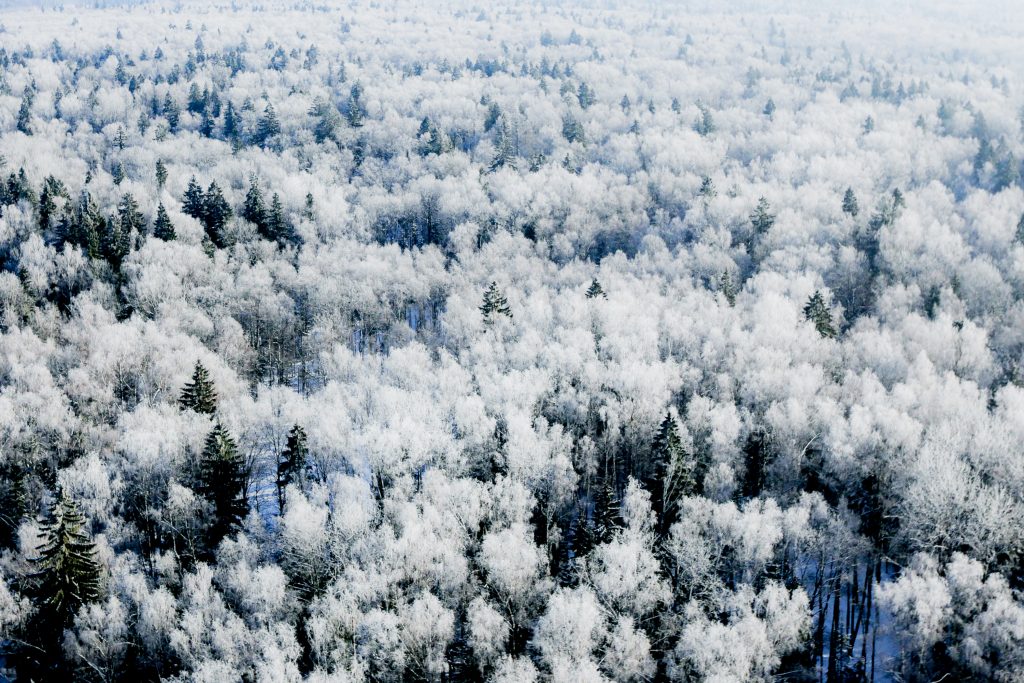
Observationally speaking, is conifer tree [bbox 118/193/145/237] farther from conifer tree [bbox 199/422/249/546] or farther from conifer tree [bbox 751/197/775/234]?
conifer tree [bbox 751/197/775/234]

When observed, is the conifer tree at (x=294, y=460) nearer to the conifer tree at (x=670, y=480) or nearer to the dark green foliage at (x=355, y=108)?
the conifer tree at (x=670, y=480)

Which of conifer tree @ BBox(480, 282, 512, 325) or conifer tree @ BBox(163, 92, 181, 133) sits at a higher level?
conifer tree @ BBox(163, 92, 181, 133)

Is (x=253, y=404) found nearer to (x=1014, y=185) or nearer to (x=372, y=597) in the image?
(x=372, y=597)

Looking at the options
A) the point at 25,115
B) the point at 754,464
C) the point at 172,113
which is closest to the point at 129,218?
the point at 172,113

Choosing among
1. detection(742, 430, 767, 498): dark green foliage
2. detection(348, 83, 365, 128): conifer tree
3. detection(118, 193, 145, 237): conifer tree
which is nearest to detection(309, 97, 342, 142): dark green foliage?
detection(348, 83, 365, 128): conifer tree

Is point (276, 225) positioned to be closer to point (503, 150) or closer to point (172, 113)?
point (503, 150)

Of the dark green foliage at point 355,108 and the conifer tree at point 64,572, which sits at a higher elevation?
the dark green foliage at point 355,108

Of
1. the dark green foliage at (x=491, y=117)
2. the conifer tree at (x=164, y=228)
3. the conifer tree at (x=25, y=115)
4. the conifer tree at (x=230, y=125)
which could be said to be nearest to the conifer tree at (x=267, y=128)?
the conifer tree at (x=230, y=125)

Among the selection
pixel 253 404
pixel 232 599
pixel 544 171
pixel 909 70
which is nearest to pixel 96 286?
pixel 253 404
